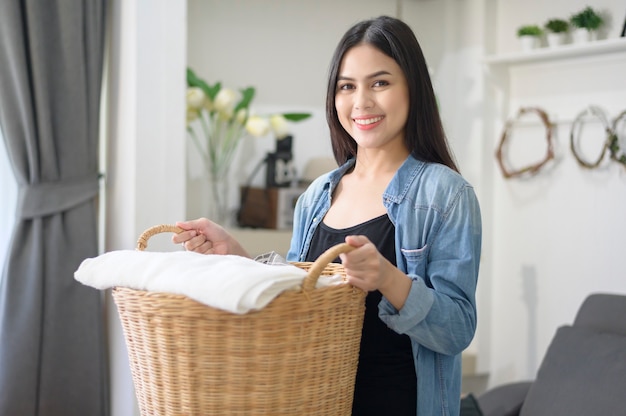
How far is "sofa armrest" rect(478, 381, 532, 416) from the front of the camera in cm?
276

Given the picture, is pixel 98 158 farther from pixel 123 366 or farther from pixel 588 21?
pixel 588 21

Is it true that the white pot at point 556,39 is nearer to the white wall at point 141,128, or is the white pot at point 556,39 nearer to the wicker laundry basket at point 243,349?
the white wall at point 141,128

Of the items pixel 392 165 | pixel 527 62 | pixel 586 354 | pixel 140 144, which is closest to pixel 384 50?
pixel 392 165

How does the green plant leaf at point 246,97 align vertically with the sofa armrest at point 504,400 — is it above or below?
above

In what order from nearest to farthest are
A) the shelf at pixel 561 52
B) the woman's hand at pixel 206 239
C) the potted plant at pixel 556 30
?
1. the woman's hand at pixel 206 239
2. the shelf at pixel 561 52
3. the potted plant at pixel 556 30

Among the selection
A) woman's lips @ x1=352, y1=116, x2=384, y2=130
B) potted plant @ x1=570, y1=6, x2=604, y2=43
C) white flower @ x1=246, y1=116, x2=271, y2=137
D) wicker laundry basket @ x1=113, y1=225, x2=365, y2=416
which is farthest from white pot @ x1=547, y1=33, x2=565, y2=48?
wicker laundry basket @ x1=113, y1=225, x2=365, y2=416

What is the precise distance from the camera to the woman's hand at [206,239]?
150cm

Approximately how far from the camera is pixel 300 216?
1576mm

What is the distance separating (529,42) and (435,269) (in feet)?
7.41

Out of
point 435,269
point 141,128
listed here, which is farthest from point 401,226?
point 141,128

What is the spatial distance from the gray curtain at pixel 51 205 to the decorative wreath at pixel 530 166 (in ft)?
5.57

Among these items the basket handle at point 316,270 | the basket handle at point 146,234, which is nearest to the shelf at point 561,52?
the basket handle at point 146,234

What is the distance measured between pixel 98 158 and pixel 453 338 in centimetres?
178

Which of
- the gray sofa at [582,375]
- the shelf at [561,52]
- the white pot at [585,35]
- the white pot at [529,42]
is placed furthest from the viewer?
the white pot at [529,42]
